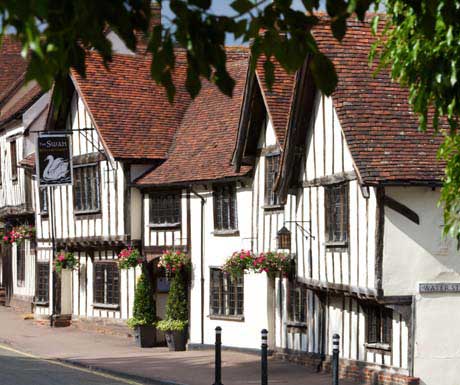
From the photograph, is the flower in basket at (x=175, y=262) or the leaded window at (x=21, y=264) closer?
the flower in basket at (x=175, y=262)

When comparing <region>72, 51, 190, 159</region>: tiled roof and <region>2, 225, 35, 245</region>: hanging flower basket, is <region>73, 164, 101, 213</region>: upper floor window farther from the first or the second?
<region>2, 225, 35, 245</region>: hanging flower basket

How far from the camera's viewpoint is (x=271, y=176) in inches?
1041

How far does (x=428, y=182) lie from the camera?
2017cm

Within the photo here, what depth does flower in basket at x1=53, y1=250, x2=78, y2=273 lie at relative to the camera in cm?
3475

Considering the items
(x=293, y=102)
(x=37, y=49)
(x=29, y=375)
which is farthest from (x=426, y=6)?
(x=29, y=375)

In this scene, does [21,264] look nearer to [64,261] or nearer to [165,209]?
[64,261]

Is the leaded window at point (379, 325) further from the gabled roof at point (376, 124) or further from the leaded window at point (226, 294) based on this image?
the leaded window at point (226, 294)

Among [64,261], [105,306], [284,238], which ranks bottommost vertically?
[105,306]

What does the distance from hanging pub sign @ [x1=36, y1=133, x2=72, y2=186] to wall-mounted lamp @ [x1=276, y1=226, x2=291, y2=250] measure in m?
9.07

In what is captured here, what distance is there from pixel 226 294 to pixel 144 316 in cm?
275

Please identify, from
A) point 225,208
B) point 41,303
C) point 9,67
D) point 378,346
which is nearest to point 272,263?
point 225,208

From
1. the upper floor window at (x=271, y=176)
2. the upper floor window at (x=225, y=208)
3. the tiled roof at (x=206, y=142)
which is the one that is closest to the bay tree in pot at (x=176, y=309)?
the upper floor window at (x=225, y=208)

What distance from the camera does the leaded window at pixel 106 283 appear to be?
108ft

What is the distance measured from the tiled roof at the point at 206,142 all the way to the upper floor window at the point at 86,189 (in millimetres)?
2025
